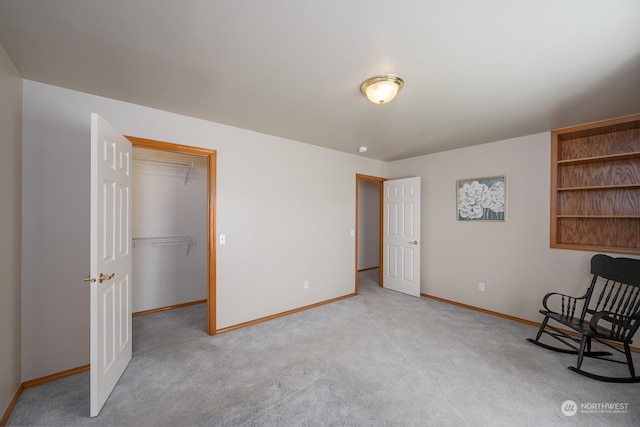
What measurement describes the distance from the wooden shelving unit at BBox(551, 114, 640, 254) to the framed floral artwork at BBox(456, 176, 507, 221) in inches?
20.7

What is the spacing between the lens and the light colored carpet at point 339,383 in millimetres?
1709

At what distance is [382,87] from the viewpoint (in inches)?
74.3

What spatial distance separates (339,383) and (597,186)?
328 centimetres

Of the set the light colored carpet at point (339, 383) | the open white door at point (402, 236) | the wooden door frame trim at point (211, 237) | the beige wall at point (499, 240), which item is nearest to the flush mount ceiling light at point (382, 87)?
the wooden door frame trim at point (211, 237)

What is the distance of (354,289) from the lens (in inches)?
168

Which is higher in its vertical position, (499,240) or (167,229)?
(167,229)

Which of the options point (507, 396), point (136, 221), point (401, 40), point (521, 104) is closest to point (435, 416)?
point (507, 396)

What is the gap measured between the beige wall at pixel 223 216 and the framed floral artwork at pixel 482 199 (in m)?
1.44

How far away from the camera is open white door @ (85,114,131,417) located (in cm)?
168

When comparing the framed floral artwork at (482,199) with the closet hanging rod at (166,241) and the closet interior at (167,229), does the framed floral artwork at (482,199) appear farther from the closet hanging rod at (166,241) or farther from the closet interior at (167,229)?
the closet hanging rod at (166,241)

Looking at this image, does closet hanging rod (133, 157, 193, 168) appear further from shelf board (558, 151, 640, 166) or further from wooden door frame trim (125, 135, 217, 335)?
shelf board (558, 151, 640, 166)

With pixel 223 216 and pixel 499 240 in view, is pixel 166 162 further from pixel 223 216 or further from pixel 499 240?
pixel 499 240

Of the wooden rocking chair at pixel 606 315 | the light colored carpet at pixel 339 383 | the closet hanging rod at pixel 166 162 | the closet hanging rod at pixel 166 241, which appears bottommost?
the light colored carpet at pixel 339 383

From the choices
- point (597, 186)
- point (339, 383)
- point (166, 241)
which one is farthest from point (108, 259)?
point (597, 186)
